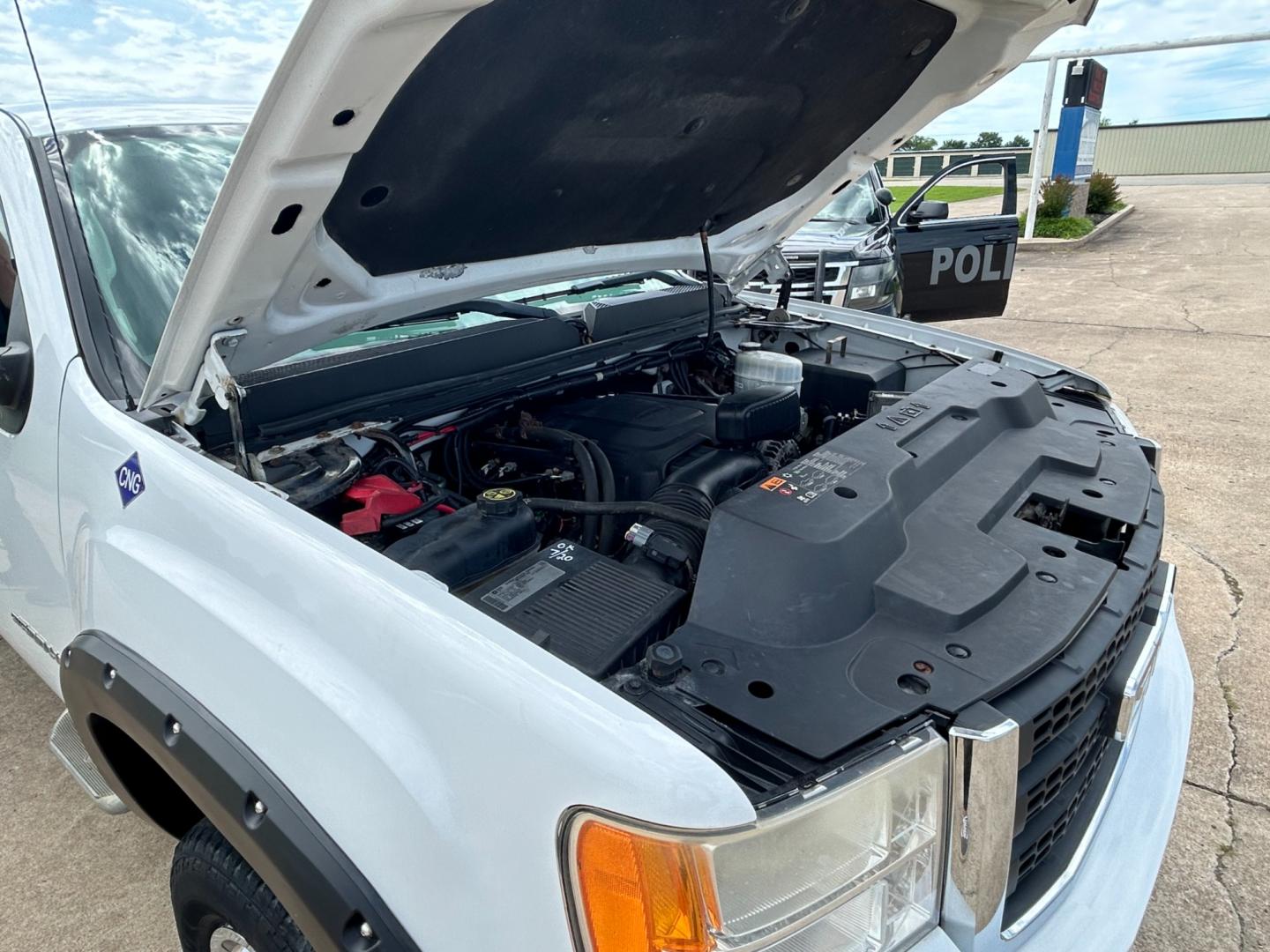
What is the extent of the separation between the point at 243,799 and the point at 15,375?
118cm

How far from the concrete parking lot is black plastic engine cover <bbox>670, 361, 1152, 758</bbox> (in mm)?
526

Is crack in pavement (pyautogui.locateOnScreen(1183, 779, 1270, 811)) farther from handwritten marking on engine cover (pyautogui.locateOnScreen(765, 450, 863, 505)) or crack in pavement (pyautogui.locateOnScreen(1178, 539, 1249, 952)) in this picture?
handwritten marking on engine cover (pyautogui.locateOnScreen(765, 450, 863, 505))

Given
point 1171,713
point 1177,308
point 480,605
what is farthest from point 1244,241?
point 480,605

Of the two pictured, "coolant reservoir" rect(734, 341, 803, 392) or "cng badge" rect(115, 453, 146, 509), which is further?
"coolant reservoir" rect(734, 341, 803, 392)

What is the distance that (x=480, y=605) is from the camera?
148 centimetres

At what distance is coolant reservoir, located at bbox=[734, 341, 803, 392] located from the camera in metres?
2.55

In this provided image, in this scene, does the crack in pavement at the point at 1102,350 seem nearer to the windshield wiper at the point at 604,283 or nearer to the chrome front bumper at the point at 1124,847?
the windshield wiper at the point at 604,283

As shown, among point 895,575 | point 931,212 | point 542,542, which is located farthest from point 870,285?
point 895,575

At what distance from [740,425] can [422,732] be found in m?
1.31

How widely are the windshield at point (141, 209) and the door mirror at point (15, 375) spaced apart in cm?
23

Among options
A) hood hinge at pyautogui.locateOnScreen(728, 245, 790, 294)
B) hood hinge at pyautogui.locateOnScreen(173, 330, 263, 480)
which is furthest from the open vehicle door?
hood hinge at pyautogui.locateOnScreen(173, 330, 263, 480)

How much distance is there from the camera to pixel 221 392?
1.56m

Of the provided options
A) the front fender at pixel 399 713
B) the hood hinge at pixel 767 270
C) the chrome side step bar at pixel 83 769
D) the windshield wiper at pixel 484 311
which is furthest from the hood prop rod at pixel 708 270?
the chrome side step bar at pixel 83 769

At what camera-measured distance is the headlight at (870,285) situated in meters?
6.26
